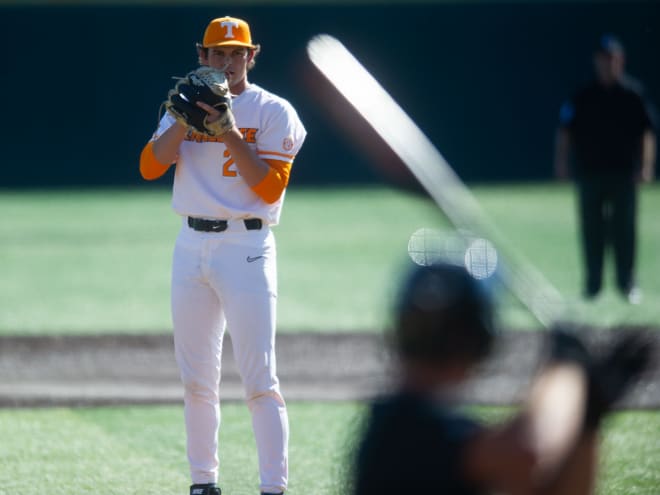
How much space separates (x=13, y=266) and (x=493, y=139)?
14.1 metres

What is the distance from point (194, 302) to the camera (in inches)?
193

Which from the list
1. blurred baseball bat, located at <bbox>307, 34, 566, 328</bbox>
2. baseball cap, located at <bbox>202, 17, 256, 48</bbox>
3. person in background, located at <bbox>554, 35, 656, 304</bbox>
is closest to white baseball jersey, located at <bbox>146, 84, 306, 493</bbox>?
baseball cap, located at <bbox>202, 17, 256, 48</bbox>

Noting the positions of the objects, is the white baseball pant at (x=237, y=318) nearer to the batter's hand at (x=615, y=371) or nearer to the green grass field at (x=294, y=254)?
the batter's hand at (x=615, y=371)

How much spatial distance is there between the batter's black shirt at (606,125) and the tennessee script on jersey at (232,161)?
7054 mm

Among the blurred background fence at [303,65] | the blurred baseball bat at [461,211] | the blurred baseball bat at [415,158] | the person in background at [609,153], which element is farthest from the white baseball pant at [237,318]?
the blurred background fence at [303,65]

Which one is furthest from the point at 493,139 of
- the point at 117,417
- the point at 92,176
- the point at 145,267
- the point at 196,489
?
the point at 196,489

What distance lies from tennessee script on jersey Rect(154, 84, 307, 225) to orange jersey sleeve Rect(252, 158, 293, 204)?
3 centimetres

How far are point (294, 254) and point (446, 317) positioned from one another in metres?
11.7

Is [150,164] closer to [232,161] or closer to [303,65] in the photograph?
[232,161]

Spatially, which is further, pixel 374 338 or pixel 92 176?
pixel 92 176

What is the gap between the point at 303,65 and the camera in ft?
79.3

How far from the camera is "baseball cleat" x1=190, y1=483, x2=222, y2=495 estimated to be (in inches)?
198

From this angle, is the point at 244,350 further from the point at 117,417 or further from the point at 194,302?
the point at 117,417

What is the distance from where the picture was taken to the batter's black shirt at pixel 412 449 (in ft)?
7.61
